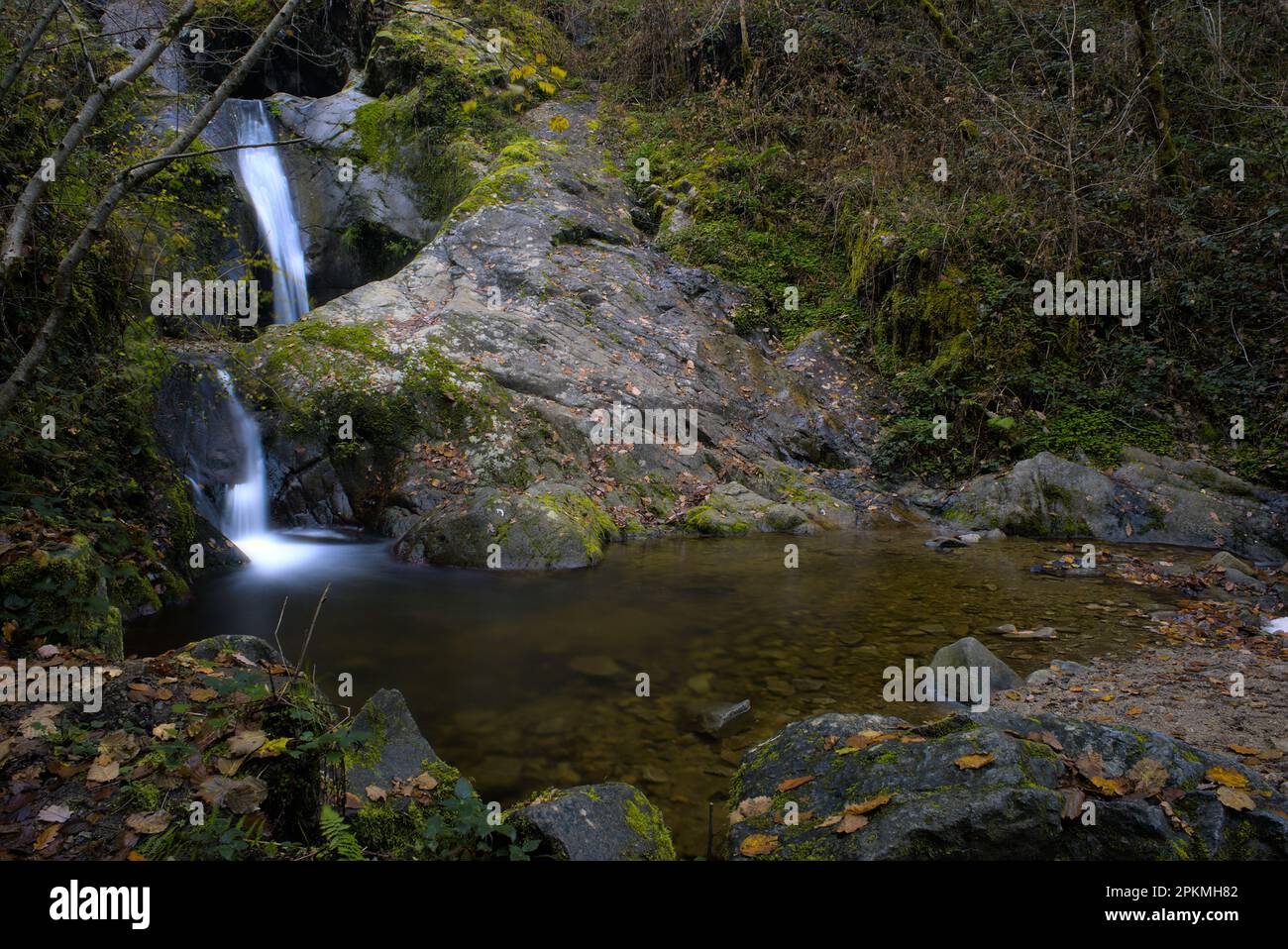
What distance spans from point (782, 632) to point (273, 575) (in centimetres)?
572

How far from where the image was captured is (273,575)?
7.61m

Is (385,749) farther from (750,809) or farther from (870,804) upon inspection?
(870,804)

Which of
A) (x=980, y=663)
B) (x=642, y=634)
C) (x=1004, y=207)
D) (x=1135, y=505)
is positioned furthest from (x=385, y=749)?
(x=1004, y=207)

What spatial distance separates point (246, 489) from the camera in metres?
9.01

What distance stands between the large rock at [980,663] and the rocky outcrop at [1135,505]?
5751mm

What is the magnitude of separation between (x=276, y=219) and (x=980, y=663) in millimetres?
17201

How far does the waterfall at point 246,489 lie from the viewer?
8742mm

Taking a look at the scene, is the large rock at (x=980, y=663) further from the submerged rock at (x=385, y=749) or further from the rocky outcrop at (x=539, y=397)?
the rocky outcrop at (x=539, y=397)

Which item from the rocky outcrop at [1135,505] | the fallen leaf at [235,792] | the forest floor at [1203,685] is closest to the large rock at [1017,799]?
the forest floor at [1203,685]

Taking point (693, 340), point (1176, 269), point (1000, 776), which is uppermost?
point (1176, 269)

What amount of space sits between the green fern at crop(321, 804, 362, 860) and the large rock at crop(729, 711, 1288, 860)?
1.48m

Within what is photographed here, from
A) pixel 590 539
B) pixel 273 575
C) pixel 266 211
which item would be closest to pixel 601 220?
pixel 266 211

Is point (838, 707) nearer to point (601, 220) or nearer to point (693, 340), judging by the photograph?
point (693, 340)

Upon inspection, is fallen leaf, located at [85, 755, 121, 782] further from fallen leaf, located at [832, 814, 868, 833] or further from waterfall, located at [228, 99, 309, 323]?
waterfall, located at [228, 99, 309, 323]
